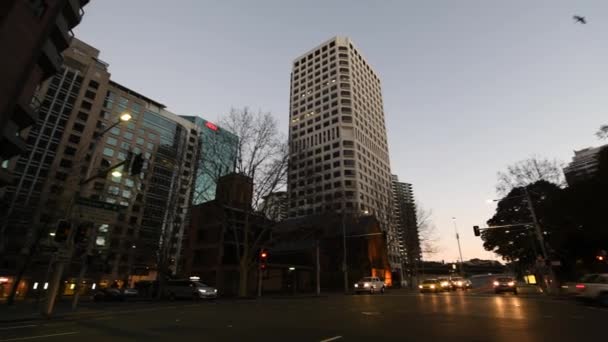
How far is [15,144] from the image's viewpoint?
21.0 m

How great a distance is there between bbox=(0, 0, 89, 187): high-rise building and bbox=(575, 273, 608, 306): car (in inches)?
1406

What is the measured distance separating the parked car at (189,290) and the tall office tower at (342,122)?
182 feet

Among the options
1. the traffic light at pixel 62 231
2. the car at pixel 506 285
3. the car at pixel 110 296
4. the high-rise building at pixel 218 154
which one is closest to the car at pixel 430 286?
the car at pixel 506 285

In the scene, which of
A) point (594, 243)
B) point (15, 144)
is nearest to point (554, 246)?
point (594, 243)

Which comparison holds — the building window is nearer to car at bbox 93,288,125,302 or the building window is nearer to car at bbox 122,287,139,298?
car at bbox 122,287,139,298

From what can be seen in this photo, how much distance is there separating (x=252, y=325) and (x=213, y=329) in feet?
4.54

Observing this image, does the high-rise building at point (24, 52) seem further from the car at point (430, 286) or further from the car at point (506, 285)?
the car at point (506, 285)

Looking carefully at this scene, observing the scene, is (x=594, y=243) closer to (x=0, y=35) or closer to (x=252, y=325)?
(x=252, y=325)

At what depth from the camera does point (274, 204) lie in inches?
1289

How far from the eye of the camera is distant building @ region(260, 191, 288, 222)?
32.2 meters

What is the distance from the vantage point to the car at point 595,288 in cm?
1645

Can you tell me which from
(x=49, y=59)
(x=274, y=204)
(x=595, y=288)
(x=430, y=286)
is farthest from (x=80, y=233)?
(x=430, y=286)

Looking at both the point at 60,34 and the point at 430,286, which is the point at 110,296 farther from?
the point at 430,286

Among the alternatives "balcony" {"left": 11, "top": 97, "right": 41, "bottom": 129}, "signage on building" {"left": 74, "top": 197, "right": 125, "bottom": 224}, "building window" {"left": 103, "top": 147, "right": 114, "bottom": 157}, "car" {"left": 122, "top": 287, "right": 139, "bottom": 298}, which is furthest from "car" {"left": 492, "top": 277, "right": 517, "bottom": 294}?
"building window" {"left": 103, "top": 147, "right": 114, "bottom": 157}
